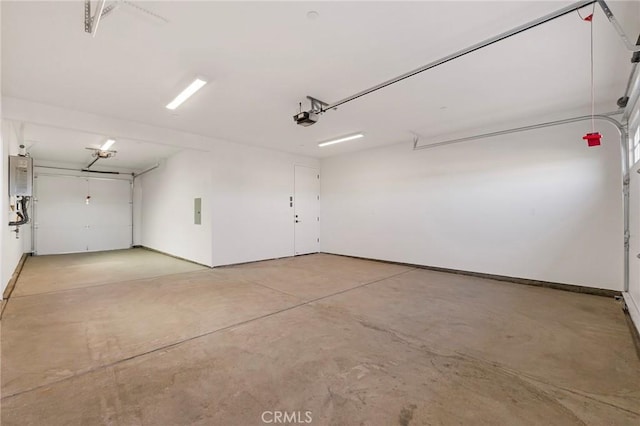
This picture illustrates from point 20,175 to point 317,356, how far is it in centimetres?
618

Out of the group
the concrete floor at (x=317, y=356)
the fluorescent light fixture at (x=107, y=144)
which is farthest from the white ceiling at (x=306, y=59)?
the concrete floor at (x=317, y=356)

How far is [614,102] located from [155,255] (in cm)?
1071

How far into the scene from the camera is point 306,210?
8.27m

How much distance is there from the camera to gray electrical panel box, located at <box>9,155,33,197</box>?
4805 millimetres

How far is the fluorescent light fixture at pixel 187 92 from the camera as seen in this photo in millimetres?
3461

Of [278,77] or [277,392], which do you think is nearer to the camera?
[277,392]

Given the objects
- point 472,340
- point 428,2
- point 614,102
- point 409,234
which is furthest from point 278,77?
point 614,102

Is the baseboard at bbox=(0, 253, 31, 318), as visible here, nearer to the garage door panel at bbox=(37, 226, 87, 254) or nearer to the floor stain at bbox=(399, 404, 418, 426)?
the garage door panel at bbox=(37, 226, 87, 254)

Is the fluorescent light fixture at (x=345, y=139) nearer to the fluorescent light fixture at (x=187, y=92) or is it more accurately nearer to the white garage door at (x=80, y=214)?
the fluorescent light fixture at (x=187, y=92)

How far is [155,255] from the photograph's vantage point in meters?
8.24

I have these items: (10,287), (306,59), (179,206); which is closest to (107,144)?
(179,206)

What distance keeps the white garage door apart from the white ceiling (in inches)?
244

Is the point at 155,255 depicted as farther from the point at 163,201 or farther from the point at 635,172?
the point at 635,172

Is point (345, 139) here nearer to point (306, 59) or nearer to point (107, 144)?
point (306, 59)
